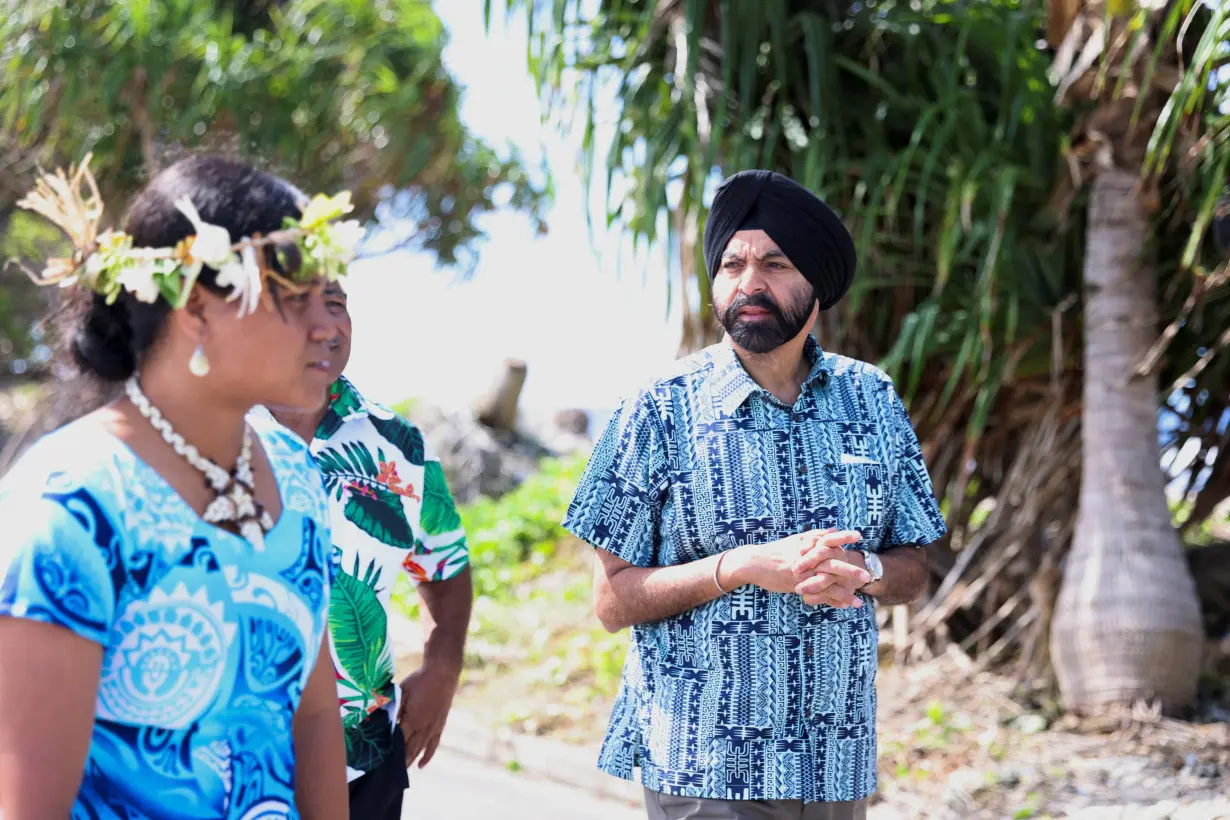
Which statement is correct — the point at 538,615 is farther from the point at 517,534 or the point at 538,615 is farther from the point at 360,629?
the point at 360,629

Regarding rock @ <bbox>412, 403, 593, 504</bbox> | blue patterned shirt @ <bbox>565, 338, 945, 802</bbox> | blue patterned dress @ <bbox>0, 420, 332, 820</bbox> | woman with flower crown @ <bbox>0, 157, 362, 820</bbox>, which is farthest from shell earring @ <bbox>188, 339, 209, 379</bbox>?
rock @ <bbox>412, 403, 593, 504</bbox>

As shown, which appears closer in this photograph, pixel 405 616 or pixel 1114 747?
pixel 1114 747

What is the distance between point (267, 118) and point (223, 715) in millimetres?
11206

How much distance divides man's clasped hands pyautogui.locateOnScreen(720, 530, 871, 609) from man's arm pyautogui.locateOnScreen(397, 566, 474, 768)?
0.67 metres

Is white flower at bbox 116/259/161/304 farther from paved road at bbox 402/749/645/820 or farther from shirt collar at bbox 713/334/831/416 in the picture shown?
paved road at bbox 402/749/645/820

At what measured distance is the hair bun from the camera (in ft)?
5.43

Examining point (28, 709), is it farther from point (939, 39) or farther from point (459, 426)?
point (459, 426)

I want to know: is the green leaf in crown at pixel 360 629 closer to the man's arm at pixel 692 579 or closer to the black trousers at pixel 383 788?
the black trousers at pixel 383 788

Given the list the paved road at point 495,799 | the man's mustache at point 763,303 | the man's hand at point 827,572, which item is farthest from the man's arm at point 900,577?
the paved road at point 495,799

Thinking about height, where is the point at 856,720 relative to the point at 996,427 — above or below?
below

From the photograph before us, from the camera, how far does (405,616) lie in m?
8.45

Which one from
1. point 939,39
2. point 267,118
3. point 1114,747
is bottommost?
point 1114,747

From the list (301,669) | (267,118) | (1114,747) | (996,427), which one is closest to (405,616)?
(996,427)

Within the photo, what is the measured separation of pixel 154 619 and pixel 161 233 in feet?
1.55
